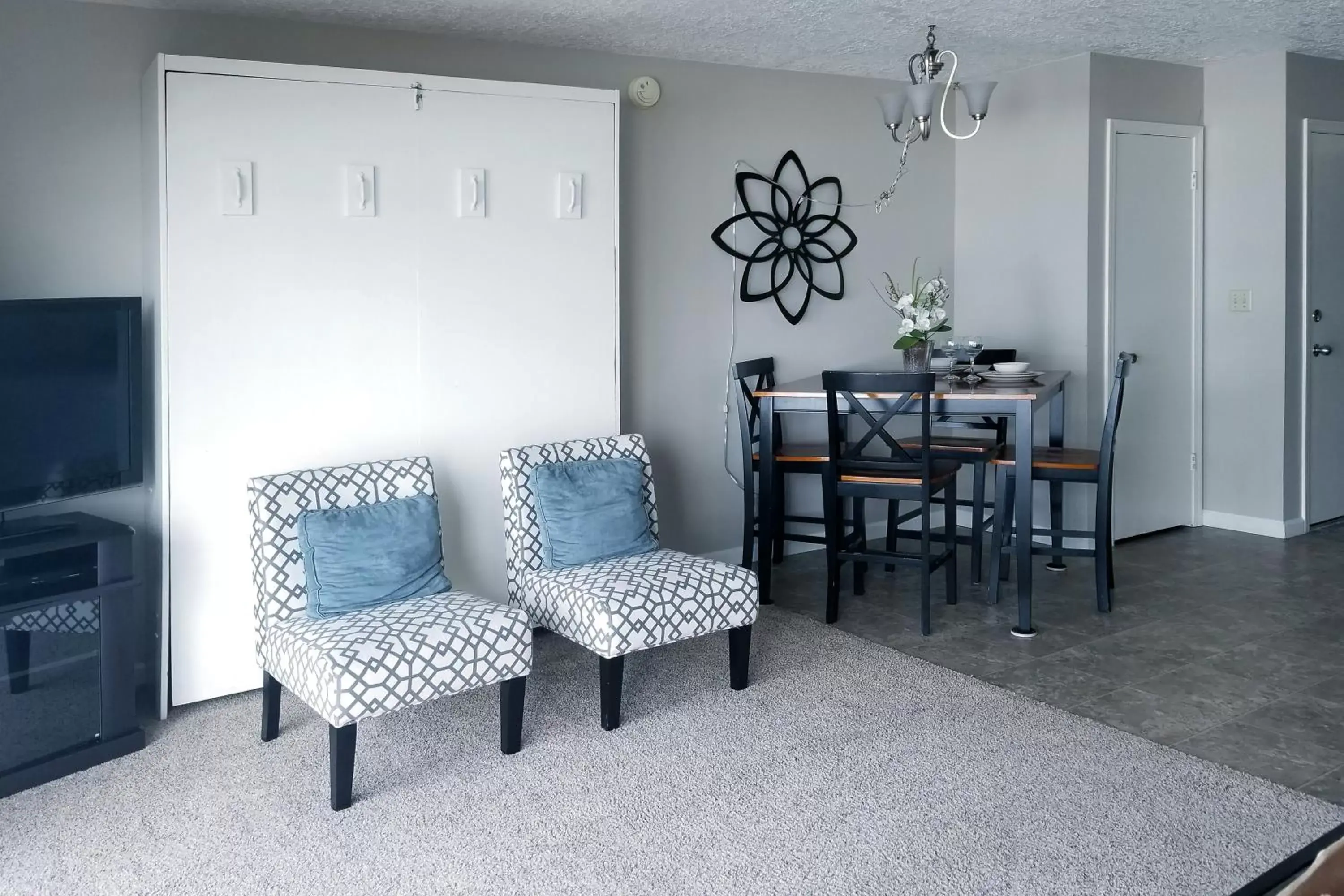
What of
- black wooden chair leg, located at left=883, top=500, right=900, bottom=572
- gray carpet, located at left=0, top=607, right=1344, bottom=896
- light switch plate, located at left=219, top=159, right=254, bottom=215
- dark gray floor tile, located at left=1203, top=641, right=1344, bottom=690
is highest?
light switch plate, located at left=219, top=159, right=254, bottom=215

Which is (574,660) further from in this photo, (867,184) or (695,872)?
(867,184)

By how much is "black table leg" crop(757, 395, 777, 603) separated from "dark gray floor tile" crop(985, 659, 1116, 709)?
111 cm

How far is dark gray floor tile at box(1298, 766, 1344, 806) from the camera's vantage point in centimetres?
261

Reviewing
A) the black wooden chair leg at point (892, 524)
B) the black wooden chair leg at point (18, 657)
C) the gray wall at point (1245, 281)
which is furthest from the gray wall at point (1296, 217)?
the black wooden chair leg at point (18, 657)

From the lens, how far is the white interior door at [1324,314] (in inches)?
209

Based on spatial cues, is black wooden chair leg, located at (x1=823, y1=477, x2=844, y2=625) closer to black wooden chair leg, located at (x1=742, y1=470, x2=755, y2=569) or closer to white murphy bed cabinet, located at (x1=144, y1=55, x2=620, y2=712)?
black wooden chair leg, located at (x1=742, y1=470, x2=755, y2=569)

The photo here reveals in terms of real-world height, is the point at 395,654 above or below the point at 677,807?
above

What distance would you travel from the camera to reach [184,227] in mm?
3158

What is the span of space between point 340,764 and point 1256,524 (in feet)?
15.0

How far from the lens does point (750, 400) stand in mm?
4660

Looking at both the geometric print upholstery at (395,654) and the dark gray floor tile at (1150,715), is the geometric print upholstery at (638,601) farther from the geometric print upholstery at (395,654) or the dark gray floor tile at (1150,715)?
the dark gray floor tile at (1150,715)

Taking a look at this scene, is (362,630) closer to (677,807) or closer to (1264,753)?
(677,807)

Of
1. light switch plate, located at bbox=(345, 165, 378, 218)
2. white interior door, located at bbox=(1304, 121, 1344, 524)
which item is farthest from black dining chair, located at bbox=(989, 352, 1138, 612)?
light switch plate, located at bbox=(345, 165, 378, 218)

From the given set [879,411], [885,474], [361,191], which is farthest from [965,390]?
[361,191]
